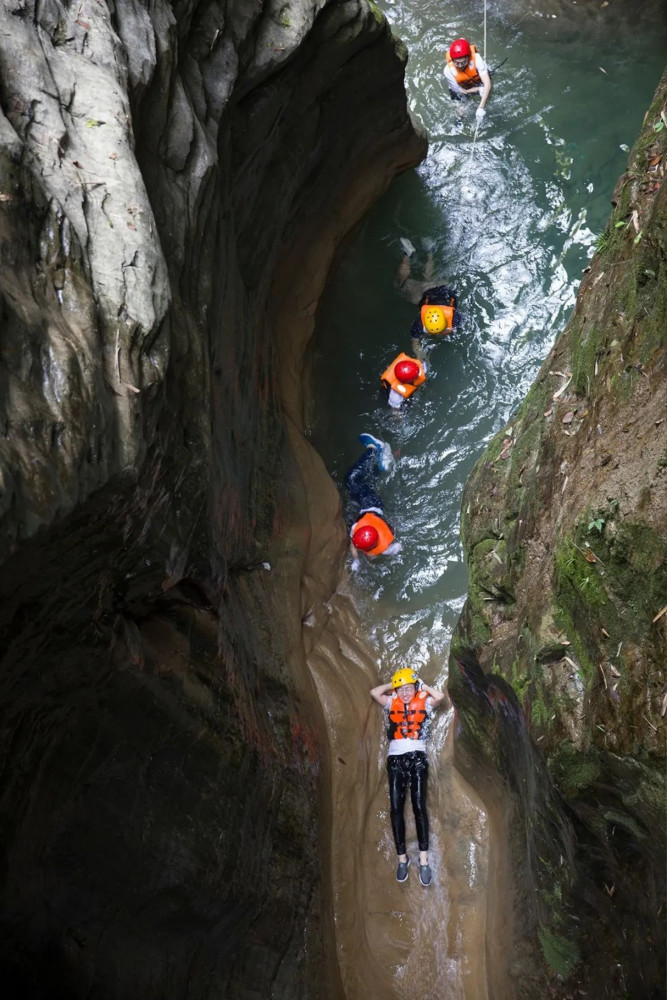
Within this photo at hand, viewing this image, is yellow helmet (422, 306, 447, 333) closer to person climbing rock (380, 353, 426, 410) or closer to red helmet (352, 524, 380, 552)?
person climbing rock (380, 353, 426, 410)

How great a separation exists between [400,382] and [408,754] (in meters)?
3.79

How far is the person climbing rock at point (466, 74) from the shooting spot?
10148mm

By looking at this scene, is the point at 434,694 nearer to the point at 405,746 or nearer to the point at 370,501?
the point at 405,746

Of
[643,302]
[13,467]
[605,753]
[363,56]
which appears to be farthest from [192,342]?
[363,56]

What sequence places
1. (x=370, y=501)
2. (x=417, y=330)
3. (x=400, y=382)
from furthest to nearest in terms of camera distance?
(x=417, y=330) → (x=400, y=382) → (x=370, y=501)

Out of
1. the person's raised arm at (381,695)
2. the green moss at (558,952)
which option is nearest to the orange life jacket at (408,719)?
the person's raised arm at (381,695)

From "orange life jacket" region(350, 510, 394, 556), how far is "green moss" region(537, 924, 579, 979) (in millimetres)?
3677

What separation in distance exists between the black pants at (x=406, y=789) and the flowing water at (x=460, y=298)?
0.71 ft

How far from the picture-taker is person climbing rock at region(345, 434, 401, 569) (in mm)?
7953

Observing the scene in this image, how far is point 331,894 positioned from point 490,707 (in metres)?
2.35

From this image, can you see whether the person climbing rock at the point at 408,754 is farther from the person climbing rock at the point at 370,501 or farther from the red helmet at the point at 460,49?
the red helmet at the point at 460,49

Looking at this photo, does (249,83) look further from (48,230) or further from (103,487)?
(103,487)

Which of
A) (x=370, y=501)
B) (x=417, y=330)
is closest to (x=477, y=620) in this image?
(x=370, y=501)

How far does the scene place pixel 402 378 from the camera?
8.55 m
